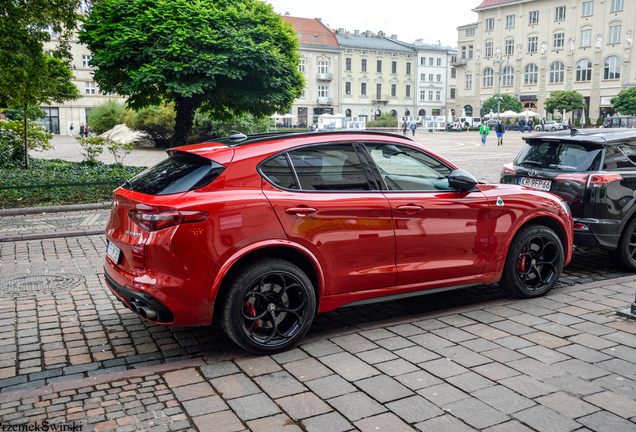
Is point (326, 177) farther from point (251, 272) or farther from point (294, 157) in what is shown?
point (251, 272)

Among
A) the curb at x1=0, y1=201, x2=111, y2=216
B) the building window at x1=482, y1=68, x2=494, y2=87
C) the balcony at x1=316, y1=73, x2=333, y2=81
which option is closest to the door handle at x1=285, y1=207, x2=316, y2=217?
the curb at x1=0, y1=201, x2=111, y2=216

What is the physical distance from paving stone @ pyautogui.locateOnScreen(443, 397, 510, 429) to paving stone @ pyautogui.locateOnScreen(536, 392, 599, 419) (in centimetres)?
35

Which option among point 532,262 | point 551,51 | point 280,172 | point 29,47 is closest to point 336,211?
point 280,172

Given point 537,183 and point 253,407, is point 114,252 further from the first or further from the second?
point 537,183

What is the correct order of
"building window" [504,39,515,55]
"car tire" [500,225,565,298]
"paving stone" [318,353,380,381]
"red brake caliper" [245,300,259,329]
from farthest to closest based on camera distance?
"building window" [504,39,515,55], "car tire" [500,225,565,298], "red brake caliper" [245,300,259,329], "paving stone" [318,353,380,381]

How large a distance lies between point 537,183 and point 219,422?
5.29 meters

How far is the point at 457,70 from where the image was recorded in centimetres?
9912

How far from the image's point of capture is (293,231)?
4406 millimetres

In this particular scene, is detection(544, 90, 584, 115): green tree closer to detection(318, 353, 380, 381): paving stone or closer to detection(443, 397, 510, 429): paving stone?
detection(318, 353, 380, 381): paving stone

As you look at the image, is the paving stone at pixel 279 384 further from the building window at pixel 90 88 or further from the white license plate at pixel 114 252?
the building window at pixel 90 88

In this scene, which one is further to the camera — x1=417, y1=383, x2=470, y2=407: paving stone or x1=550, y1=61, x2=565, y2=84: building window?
x1=550, y1=61, x2=565, y2=84: building window

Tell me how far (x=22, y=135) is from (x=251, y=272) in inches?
782

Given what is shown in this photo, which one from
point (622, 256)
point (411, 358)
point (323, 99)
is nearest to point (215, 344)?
point (411, 358)

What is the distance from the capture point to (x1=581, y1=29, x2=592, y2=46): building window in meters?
76.1
